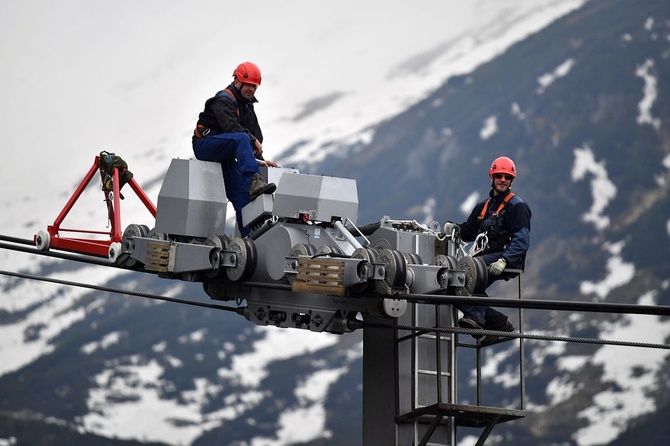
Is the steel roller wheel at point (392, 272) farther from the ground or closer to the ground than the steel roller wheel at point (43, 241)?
closer to the ground

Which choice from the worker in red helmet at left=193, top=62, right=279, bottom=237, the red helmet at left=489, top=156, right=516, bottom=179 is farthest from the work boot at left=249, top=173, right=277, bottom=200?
the red helmet at left=489, top=156, right=516, bottom=179

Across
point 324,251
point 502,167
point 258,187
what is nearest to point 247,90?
point 258,187

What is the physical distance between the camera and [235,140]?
18406mm

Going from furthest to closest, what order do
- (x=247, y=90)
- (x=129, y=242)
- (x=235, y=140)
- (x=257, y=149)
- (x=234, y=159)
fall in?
(x=257, y=149)
(x=247, y=90)
(x=234, y=159)
(x=235, y=140)
(x=129, y=242)

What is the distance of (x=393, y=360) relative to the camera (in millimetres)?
17953

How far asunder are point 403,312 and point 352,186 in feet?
6.90

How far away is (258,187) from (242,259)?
4.06 feet

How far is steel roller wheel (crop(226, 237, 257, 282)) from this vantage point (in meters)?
17.4

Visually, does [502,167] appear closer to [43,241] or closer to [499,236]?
[499,236]

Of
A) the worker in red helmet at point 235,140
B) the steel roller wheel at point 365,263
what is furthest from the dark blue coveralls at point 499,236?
the worker in red helmet at point 235,140

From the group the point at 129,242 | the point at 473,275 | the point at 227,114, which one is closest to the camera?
the point at 473,275

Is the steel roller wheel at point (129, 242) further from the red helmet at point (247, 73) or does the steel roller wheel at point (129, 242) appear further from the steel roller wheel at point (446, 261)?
the steel roller wheel at point (446, 261)

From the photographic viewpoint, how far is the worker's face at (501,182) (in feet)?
61.2

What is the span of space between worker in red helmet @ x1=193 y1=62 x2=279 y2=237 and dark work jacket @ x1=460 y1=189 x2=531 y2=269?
3.07 metres
